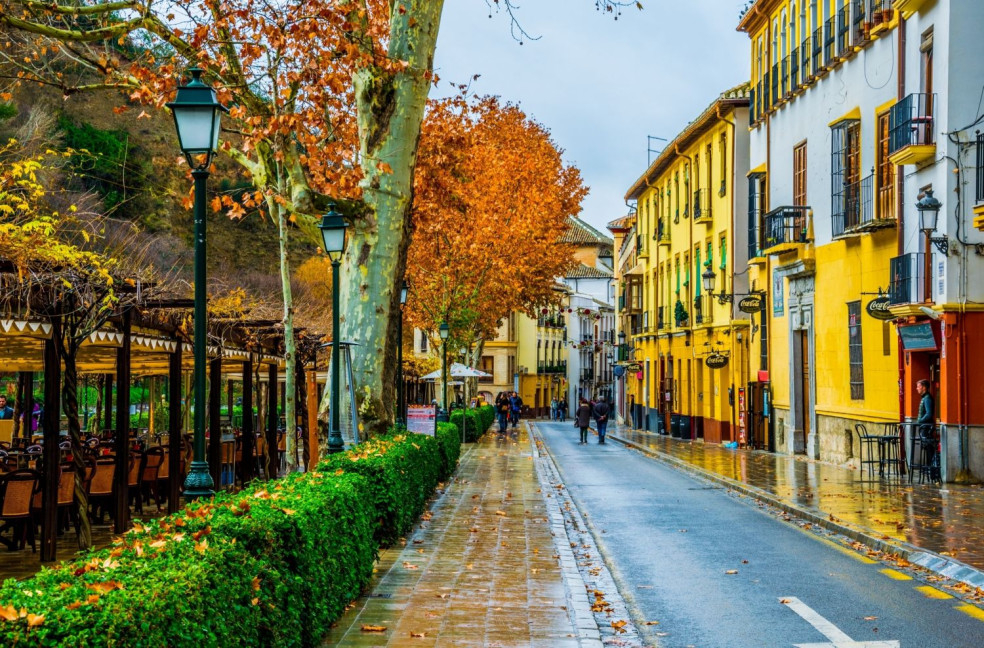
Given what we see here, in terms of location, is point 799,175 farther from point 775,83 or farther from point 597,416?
point 597,416

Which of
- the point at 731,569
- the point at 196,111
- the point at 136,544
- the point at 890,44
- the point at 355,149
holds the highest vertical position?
the point at 890,44

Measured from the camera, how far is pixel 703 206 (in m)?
42.9

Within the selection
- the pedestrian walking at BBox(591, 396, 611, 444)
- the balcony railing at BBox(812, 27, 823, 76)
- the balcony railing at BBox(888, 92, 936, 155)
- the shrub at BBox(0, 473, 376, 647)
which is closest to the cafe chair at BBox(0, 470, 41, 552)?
the shrub at BBox(0, 473, 376, 647)

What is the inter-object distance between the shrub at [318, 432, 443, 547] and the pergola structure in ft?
9.37

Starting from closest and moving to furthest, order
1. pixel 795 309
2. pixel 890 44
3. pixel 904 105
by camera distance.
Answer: pixel 904 105
pixel 890 44
pixel 795 309

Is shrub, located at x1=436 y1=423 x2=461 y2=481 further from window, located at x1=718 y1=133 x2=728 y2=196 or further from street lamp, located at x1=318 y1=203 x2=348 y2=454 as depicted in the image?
window, located at x1=718 y1=133 x2=728 y2=196

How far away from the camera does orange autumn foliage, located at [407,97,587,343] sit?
42.7 metres

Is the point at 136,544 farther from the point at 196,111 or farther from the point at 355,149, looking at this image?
the point at 355,149

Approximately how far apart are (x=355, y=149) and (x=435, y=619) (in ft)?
47.4

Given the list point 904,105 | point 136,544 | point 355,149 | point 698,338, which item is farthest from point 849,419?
point 136,544

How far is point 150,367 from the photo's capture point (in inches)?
1011

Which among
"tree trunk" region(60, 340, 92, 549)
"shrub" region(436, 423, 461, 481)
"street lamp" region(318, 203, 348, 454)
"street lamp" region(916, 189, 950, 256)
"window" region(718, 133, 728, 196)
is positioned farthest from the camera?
"window" region(718, 133, 728, 196)

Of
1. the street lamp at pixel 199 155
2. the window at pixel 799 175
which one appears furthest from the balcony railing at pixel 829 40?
the street lamp at pixel 199 155

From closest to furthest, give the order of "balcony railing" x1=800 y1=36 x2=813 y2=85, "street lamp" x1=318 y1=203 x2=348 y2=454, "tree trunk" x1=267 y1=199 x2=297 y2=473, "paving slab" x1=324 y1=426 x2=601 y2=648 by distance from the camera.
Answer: "paving slab" x1=324 y1=426 x2=601 y2=648 < "street lamp" x1=318 y1=203 x2=348 y2=454 < "tree trunk" x1=267 y1=199 x2=297 y2=473 < "balcony railing" x1=800 y1=36 x2=813 y2=85
